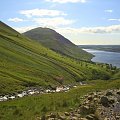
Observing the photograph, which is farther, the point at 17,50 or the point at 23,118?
the point at 17,50

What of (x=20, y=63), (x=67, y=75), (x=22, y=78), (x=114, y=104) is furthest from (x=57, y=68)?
(x=114, y=104)

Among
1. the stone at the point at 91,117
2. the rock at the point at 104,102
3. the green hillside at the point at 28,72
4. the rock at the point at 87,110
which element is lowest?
the stone at the point at 91,117

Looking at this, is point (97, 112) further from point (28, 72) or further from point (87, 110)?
point (28, 72)

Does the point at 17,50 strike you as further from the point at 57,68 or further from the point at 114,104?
the point at 114,104

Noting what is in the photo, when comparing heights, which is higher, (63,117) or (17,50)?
(17,50)

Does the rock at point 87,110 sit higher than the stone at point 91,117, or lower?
higher

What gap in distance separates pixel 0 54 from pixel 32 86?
46.1m

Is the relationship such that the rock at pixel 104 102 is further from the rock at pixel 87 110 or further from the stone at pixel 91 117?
the stone at pixel 91 117

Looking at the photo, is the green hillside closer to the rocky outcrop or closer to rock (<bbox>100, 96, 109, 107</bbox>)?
rock (<bbox>100, 96, 109, 107</bbox>)

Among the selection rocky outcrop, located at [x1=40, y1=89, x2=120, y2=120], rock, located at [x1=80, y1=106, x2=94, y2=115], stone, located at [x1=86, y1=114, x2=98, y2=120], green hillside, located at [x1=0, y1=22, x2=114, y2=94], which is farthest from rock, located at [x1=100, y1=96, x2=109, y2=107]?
green hillside, located at [x1=0, y1=22, x2=114, y2=94]

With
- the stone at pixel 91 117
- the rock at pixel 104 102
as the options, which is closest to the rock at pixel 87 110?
the stone at pixel 91 117

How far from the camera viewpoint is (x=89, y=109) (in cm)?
3431

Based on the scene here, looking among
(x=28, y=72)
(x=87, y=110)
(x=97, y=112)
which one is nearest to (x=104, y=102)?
(x=87, y=110)

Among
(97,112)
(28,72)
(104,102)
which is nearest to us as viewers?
(97,112)
